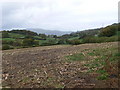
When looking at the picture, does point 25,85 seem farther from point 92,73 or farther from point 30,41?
point 30,41

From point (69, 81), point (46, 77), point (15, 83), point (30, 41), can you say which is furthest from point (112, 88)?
point (30, 41)

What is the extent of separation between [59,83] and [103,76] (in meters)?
1.42

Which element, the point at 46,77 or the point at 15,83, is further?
the point at 46,77

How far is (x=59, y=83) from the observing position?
456cm

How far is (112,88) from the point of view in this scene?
419cm

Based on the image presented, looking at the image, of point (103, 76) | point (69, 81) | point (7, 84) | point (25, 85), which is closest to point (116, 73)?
point (103, 76)

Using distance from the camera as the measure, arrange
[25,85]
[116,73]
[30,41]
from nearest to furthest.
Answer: [25,85] < [116,73] < [30,41]

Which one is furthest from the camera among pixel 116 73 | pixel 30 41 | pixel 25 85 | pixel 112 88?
pixel 30 41

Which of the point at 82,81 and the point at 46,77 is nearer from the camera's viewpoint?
the point at 82,81

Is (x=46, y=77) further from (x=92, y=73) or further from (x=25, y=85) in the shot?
(x=92, y=73)

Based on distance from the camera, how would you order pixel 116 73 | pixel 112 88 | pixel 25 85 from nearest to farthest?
pixel 112 88
pixel 25 85
pixel 116 73

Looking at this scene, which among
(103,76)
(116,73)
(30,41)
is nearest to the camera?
(103,76)

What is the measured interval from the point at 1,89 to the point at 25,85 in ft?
2.04

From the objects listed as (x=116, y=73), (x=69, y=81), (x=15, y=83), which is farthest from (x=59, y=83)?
(x=116, y=73)
